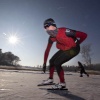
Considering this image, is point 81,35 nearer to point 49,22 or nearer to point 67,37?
point 67,37

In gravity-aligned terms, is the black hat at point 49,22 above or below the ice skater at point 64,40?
above

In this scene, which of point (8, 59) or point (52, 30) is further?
point (8, 59)

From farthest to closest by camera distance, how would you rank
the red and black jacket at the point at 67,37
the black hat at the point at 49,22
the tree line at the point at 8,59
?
the tree line at the point at 8,59, the black hat at the point at 49,22, the red and black jacket at the point at 67,37

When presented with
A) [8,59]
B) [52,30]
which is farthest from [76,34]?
[8,59]

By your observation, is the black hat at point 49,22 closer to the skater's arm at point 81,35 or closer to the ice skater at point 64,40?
the ice skater at point 64,40

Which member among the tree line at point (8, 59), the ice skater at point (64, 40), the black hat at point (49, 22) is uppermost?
the tree line at point (8, 59)

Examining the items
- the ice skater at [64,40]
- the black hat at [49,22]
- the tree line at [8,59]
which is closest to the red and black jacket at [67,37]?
the ice skater at [64,40]

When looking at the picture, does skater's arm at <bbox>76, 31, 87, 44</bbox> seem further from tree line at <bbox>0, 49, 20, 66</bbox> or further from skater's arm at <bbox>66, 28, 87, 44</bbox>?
tree line at <bbox>0, 49, 20, 66</bbox>

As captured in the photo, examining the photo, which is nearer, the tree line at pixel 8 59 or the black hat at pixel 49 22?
the black hat at pixel 49 22

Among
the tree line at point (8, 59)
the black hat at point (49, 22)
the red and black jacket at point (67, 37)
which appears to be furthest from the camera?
the tree line at point (8, 59)

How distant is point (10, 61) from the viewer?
13875 centimetres

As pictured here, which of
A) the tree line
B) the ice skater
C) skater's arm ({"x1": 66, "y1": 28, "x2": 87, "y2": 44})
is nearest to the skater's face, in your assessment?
the ice skater

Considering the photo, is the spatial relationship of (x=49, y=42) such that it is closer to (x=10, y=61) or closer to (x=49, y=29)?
(x=49, y=29)

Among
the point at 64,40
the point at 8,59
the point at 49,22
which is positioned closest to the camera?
the point at 64,40
